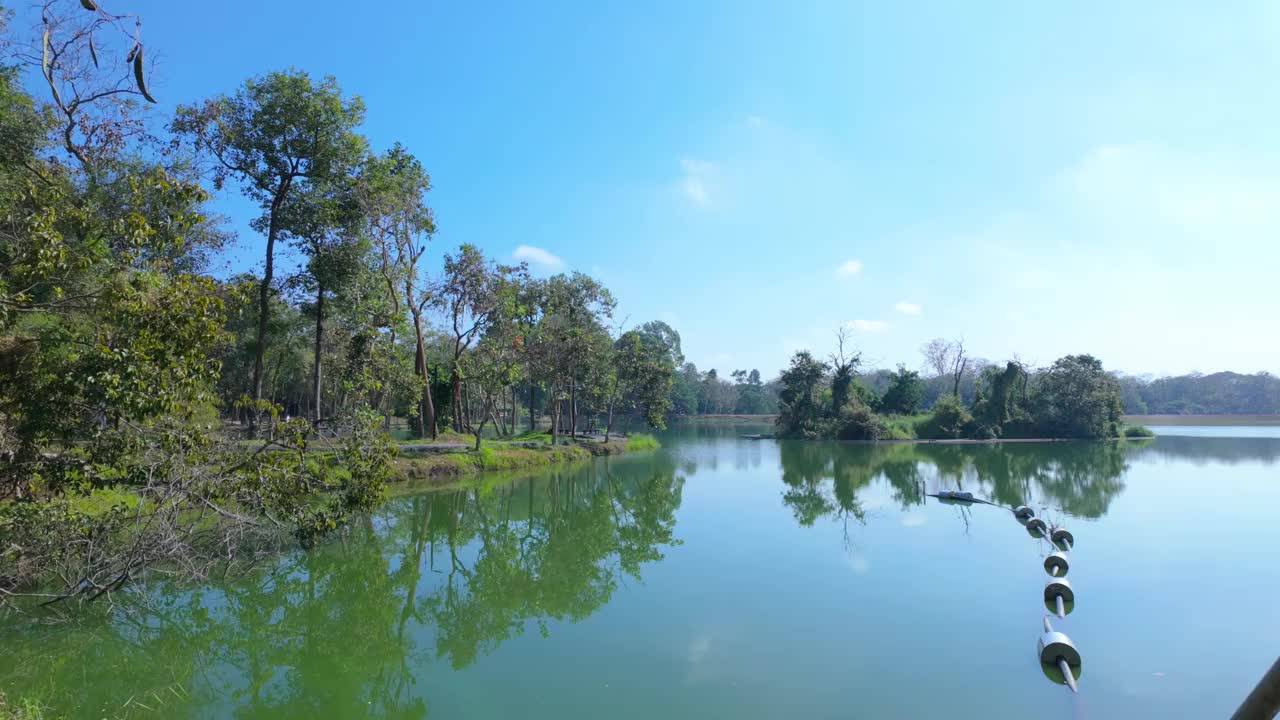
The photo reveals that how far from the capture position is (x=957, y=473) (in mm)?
23234

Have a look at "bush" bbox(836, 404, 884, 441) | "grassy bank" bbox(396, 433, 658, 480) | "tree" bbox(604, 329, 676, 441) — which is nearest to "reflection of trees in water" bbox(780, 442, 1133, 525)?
"bush" bbox(836, 404, 884, 441)

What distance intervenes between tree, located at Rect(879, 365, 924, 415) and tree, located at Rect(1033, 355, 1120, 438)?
7132 millimetres

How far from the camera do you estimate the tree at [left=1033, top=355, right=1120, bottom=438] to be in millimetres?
40031

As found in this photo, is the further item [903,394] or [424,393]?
[903,394]

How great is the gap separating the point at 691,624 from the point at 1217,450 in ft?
122

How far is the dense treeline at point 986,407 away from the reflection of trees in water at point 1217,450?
379 centimetres

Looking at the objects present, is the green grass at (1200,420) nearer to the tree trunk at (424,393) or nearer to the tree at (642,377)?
the tree at (642,377)

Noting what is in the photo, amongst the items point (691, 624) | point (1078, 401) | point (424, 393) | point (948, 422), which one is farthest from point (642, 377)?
point (1078, 401)

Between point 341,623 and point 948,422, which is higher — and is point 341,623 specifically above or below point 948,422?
below

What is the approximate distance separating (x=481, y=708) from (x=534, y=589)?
144 inches

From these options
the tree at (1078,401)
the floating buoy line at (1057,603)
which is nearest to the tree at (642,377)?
the floating buoy line at (1057,603)

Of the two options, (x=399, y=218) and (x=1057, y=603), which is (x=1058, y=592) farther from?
(x=399, y=218)

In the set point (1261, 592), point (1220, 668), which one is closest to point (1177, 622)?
point (1220, 668)

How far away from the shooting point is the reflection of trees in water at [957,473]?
55.1 feet
